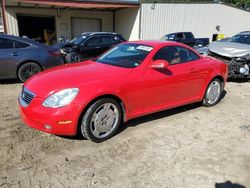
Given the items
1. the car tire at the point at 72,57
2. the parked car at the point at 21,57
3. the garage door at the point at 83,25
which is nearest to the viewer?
the parked car at the point at 21,57

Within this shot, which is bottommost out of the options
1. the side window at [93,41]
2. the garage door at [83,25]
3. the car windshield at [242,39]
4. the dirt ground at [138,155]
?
the dirt ground at [138,155]

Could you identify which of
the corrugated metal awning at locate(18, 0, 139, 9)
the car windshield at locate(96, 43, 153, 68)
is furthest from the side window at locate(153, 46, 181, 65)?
the corrugated metal awning at locate(18, 0, 139, 9)

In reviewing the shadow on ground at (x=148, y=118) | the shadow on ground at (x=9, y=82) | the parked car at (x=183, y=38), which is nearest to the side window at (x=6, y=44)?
the shadow on ground at (x=9, y=82)

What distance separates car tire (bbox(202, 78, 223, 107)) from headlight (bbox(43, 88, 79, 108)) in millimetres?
3246

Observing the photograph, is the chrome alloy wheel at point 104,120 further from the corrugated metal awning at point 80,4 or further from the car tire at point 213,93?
the corrugated metal awning at point 80,4

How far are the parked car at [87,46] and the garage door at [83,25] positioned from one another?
33.0 ft

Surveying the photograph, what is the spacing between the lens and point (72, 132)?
12.5 feet

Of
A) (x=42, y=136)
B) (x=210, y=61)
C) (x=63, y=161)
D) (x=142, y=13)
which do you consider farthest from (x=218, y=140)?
(x=142, y=13)

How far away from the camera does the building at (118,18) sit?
61.9 ft

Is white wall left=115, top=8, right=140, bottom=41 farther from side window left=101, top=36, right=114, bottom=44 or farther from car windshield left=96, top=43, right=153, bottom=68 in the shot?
car windshield left=96, top=43, right=153, bottom=68

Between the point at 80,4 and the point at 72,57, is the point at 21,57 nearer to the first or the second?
the point at 72,57

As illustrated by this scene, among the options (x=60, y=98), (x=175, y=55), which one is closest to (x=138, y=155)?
(x=60, y=98)

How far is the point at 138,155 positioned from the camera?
372 cm

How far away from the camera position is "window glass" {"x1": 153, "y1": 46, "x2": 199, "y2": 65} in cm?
482
